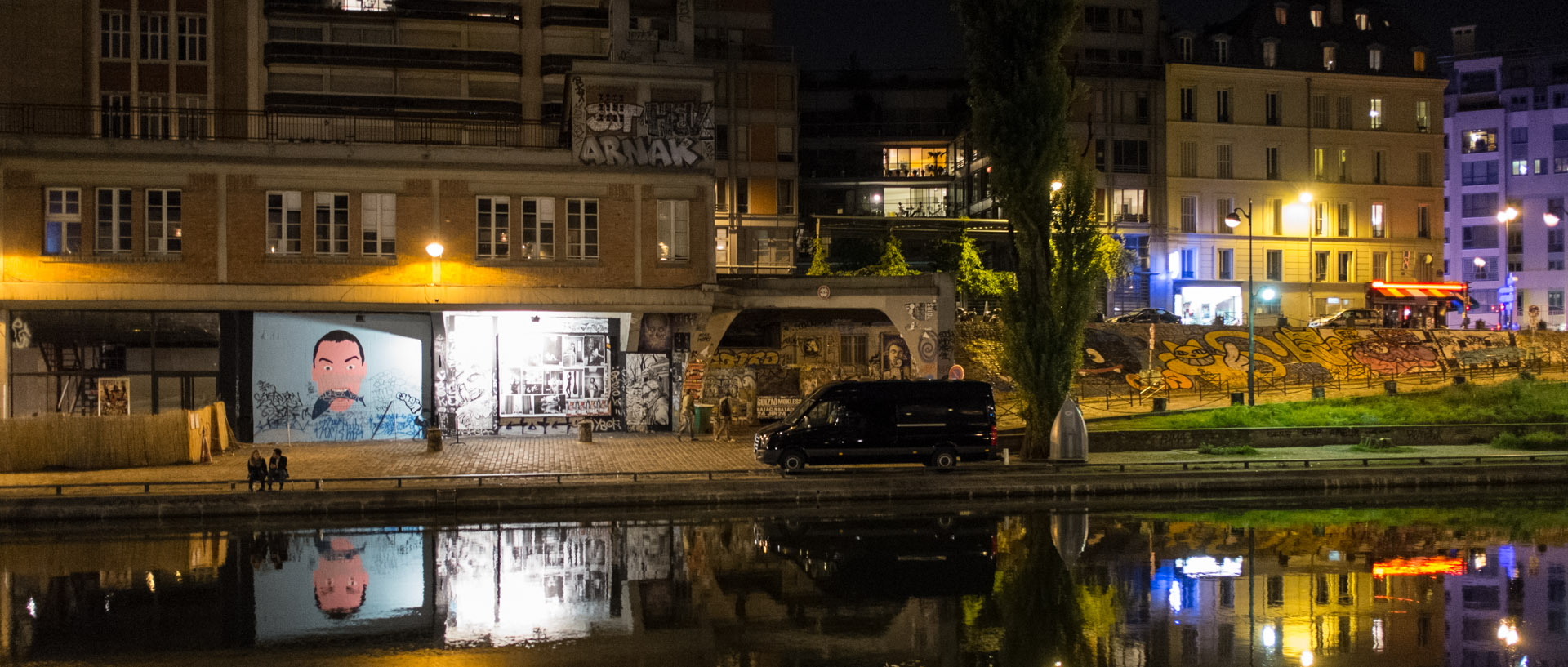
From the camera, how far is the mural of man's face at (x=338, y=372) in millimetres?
28828

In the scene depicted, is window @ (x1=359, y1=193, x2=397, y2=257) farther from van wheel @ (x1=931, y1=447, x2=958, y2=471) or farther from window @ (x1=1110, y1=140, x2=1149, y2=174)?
window @ (x1=1110, y1=140, x2=1149, y2=174)

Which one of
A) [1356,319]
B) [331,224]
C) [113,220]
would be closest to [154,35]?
[113,220]

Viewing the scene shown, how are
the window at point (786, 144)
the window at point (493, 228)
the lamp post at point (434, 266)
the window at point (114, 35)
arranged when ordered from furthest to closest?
the window at point (786, 144) < the window at point (114, 35) < the window at point (493, 228) < the lamp post at point (434, 266)

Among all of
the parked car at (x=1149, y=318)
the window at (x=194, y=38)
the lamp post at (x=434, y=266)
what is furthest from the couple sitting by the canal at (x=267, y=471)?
the parked car at (x=1149, y=318)

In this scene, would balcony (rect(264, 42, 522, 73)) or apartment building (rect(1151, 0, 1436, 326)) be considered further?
apartment building (rect(1151, 0, 1436, 326))

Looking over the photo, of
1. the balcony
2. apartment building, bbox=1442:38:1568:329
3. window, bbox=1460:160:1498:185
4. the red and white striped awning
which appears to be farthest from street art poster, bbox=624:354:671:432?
window, bbox=1460:160:1498:185

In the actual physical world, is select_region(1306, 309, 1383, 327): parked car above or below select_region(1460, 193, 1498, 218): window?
below

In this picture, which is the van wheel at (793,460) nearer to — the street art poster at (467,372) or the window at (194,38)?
the street art poster at (467,372)

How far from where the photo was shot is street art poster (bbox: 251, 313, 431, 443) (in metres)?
→ 28.5

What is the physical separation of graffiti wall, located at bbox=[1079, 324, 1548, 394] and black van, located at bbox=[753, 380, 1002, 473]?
17.4 m

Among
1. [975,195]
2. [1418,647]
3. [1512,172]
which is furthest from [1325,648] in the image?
[1512,172]

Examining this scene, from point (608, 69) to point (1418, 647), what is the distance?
84.7 feet

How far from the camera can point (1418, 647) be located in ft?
35.1

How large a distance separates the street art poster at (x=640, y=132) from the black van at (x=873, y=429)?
10.5 m
